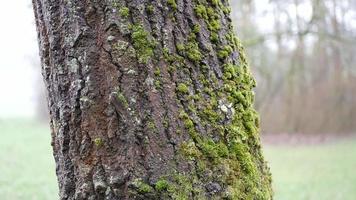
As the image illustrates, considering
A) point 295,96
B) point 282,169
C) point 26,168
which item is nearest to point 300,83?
point 295,96

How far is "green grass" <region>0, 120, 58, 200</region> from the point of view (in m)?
7.97

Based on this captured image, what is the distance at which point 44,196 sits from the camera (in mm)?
7684

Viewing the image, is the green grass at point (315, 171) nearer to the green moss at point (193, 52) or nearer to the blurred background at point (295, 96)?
the blurred background at point (295, 96)

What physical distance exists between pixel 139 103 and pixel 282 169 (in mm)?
13427

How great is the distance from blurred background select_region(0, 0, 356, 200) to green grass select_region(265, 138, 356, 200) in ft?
0.07

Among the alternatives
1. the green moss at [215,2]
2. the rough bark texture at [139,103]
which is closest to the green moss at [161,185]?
the rough bark texture at [139,103]

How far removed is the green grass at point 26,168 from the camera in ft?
26.2

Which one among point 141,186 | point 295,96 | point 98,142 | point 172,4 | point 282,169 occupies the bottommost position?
point 141,186

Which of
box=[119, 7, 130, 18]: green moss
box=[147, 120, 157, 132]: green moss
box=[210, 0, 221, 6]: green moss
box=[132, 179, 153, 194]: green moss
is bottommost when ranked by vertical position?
box=[132, 179, 153, 194]: green moss

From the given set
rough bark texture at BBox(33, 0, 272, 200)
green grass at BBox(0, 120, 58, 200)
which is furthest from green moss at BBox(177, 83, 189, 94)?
green grass at BBox(0, 120, 58, 200)

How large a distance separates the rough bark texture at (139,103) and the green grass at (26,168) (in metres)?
6.07

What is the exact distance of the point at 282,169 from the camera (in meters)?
14.5

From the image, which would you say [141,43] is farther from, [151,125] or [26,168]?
[26,168]

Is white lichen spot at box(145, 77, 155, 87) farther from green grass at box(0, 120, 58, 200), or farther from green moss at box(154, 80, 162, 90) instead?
green grass at box(0, 120, 58, 200)
